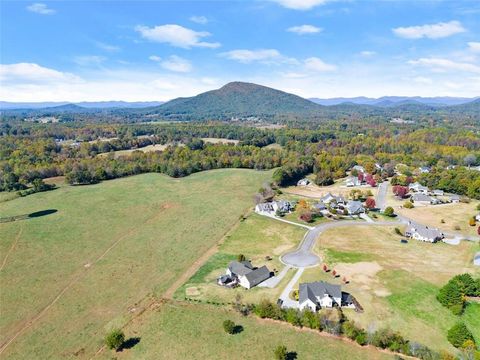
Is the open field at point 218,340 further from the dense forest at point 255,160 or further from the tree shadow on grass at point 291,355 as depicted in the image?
the dense forest at point 255,160

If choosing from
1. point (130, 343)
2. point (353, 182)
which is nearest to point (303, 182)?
point (353, 182)

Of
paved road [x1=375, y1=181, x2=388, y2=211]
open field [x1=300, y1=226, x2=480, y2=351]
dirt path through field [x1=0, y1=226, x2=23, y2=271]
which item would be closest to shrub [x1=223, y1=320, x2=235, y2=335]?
open field [x1=300, y1=226, x2=480, y2=351]

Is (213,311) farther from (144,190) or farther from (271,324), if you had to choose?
(144,190)

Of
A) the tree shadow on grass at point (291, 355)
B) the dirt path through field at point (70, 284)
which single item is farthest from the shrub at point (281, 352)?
the dirt path through field at point (70, 284)

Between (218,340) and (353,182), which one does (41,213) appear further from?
→ (353,182)

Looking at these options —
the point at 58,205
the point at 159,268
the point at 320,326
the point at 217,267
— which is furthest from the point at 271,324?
the point at 58,205

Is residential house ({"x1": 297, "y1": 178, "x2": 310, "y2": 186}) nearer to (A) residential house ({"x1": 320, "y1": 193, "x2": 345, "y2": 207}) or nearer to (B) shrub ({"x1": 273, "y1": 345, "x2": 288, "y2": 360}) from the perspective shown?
(A) residential house ({"x1": 320, "y1": 193, "x2": 345, "y2": 207})
